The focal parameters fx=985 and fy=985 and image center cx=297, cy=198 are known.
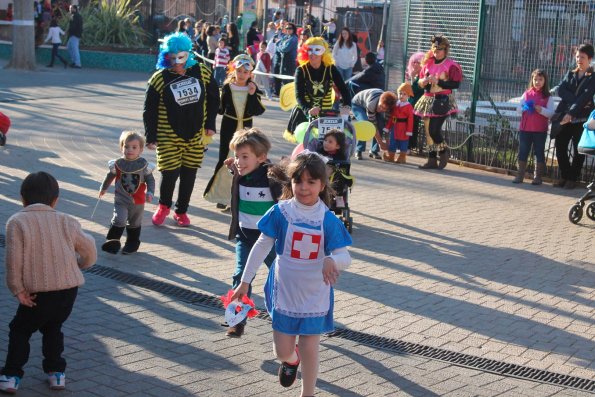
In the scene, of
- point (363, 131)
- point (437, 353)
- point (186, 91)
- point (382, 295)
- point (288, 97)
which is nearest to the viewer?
point (437, 353)

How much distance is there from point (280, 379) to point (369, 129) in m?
5.71

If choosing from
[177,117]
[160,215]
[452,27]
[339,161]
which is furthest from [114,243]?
[452,27]

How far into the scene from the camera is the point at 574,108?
12969mm

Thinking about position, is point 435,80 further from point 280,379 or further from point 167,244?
point 280,379

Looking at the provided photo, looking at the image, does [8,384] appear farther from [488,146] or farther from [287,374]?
[488,146]

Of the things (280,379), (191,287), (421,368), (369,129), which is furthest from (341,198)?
(280,379)

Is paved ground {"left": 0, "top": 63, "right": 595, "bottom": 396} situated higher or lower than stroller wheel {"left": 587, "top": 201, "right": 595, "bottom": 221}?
lower

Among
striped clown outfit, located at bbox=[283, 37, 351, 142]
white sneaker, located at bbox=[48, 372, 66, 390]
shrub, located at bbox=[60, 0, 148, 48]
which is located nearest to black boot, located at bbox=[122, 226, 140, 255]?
striped clown outfit, located at bbox=[283, 37, 351, 142]

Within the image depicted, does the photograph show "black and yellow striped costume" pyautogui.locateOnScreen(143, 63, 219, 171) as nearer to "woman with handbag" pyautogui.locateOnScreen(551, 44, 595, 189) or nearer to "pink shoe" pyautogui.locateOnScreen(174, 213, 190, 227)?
"pink shoe" pyautogui.locateOnScreen(174, 213, 190, 227)

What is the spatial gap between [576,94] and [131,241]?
6.92m

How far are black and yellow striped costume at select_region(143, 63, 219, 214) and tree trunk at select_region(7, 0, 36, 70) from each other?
1653 centimetres

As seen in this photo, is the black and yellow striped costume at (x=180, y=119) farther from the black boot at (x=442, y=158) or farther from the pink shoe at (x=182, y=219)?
the black boot at (x=442, y=158)

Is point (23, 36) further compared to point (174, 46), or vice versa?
point (23, 36)

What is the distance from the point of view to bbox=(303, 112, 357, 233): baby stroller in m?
9.70
